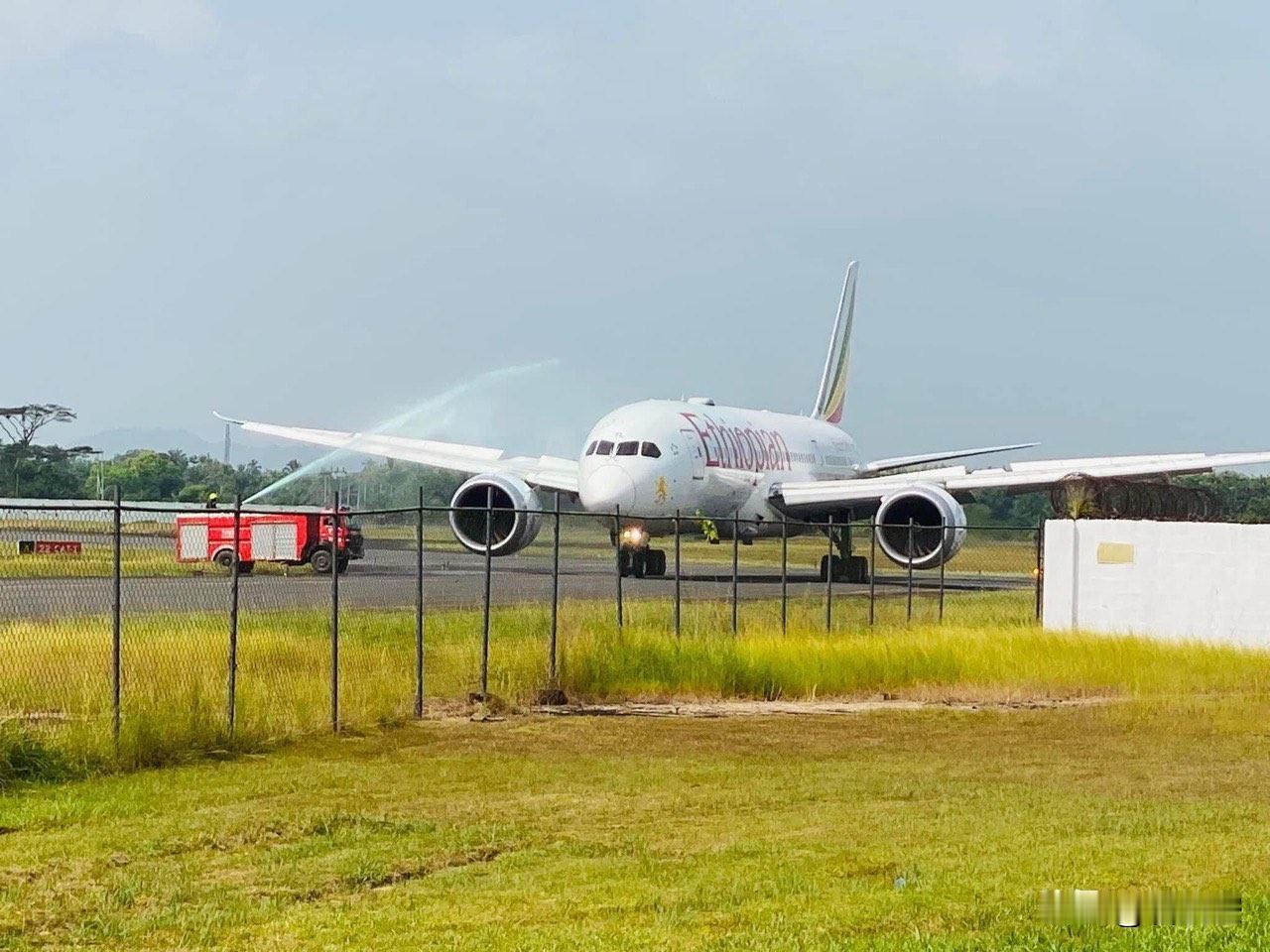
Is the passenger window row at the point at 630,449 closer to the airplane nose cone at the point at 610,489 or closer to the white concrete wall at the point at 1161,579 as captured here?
the airplane nose cone at the point at 610,489

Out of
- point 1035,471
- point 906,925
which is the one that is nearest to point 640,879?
point 906,925

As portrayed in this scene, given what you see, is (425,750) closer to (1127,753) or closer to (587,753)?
(587,753)

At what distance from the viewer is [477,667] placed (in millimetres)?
20734

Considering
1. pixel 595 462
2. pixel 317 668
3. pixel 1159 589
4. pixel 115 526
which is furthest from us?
pixel 595 462

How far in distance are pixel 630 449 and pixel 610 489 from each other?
983 millimetres

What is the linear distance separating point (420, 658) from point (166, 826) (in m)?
6.39

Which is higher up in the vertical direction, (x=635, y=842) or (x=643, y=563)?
(x=643, y=563)

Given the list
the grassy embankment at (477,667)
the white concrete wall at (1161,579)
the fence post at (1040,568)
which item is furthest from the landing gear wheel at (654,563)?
the white concrete wall at (1161,579)

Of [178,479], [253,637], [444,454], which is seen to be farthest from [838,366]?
[178,479]

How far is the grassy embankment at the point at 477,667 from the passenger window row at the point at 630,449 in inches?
464

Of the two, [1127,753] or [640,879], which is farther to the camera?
[1127,753]

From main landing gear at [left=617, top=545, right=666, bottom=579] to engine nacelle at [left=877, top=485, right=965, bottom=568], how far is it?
437cm

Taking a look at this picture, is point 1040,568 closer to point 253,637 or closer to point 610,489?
point 610,489

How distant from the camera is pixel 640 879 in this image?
32.4 feet
